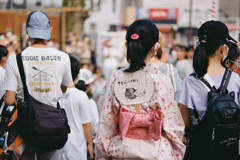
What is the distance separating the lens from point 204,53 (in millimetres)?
3096

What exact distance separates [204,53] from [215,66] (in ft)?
0.50

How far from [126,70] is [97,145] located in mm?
666

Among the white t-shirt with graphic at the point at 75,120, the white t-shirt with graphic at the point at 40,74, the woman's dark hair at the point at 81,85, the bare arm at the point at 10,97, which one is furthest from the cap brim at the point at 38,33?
the woman's dark hair at the point at 81,85

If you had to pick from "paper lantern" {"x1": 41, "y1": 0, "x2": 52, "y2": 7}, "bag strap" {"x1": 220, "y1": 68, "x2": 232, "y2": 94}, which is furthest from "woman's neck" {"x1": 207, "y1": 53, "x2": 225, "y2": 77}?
"paper lantern" {"x1": 41, "y1": 0, "x2": 52, "y2": 7}

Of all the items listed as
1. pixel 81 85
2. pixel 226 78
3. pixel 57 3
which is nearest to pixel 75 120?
pixel 81 85

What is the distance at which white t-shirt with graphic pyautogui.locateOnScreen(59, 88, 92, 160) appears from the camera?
418cm

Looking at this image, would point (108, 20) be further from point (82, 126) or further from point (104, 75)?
point (82, 126)

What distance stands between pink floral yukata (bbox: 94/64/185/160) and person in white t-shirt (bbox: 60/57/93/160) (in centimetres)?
122

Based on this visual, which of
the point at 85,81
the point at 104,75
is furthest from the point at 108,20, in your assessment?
the point at 85,81

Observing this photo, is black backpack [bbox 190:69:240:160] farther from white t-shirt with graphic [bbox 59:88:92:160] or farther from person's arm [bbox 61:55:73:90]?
white t-shirt with graphic [bbox 59:88:92:160]

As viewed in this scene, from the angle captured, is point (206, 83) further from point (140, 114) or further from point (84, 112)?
point (84, 112)

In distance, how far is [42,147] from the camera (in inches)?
133

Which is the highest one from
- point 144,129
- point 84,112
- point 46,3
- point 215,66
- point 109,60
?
point 46,3

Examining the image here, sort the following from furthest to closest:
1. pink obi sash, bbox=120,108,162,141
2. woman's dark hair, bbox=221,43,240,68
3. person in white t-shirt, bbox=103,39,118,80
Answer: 1. person in white t-shirt, bbox=103,39,118,80
2. woman's dark hair, bbox=221,43,240,68
3. pink obi sash, bbox=120,108,162,141
